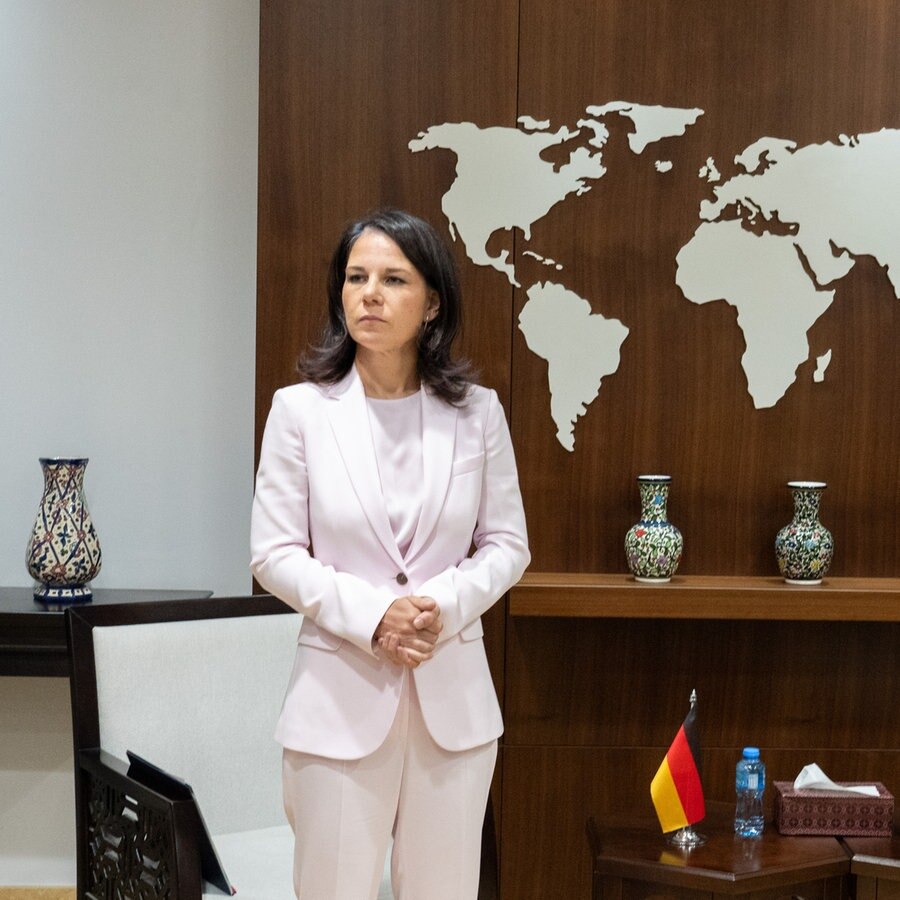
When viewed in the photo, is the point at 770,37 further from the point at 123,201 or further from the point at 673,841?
the point at 673,841

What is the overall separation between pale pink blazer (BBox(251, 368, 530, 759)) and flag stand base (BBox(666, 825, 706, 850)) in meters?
1.01

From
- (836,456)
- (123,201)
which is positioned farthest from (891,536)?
(123,201)

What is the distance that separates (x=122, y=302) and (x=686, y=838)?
2062 millimetres

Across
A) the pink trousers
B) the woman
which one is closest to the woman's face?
the woman

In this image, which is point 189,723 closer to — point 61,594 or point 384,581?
point 61,594

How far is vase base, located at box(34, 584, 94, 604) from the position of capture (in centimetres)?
304

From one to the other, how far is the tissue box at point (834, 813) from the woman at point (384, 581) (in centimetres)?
117

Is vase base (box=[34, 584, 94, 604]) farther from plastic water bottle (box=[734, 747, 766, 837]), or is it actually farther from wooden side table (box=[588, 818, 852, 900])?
plastic water bottle (box=[734, 747, 766, 837])

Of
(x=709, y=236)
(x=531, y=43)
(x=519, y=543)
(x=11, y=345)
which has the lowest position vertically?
(x=519, y=543)

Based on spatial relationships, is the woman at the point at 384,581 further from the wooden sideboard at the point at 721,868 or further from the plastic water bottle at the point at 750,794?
the plastic water bottle at the point at 750,794

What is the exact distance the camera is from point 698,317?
306 centimetres

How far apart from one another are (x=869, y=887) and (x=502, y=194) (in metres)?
1.86

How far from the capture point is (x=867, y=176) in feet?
10.00

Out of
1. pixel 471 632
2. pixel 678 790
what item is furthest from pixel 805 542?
pixel 471 632
